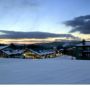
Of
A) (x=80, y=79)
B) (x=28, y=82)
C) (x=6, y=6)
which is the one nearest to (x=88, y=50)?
(x=80, y=79)

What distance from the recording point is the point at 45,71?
202cm

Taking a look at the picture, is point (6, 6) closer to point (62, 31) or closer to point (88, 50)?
point (62, 31)

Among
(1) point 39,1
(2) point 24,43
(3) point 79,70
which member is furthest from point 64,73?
(1) point 39,1

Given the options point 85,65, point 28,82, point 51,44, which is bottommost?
point 28,82

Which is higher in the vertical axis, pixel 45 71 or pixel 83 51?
pixel 83 51

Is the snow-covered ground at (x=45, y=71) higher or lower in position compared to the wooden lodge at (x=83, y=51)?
lower

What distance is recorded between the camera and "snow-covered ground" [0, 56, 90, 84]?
1.94m

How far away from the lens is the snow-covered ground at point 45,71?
6.36 ft

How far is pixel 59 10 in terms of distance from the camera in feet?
6.77

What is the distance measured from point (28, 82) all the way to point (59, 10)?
0.63 meters

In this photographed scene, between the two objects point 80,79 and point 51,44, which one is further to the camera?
point 51,44

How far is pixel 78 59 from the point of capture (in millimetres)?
2000

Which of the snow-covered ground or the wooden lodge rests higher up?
the wooden lodge

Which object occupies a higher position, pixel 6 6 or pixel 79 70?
pixel 6 6
